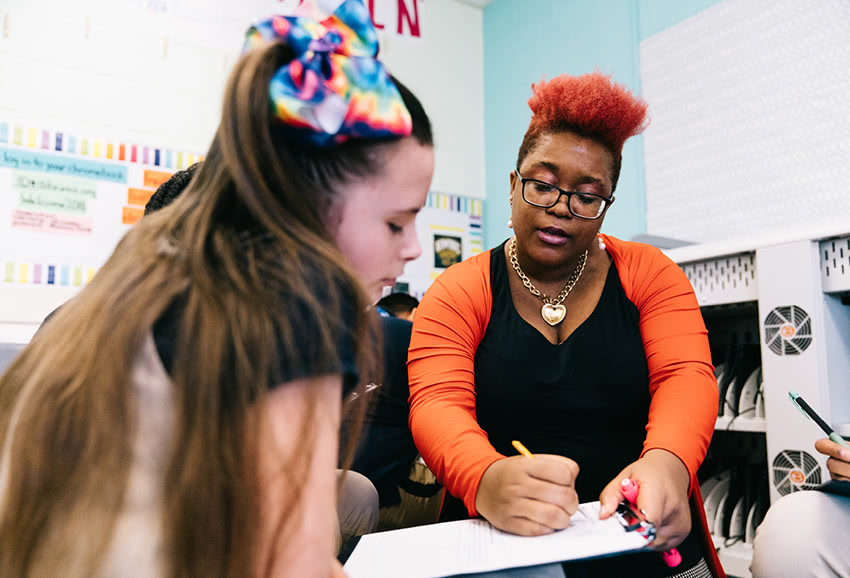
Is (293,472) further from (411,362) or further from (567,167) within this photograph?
(567,167)

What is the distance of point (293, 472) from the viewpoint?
1.42ft

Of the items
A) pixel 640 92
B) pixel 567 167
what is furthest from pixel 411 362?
pixel 640 92

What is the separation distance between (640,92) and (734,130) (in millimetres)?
Result: 437

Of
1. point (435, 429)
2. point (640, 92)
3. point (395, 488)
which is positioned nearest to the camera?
point (435, 429)

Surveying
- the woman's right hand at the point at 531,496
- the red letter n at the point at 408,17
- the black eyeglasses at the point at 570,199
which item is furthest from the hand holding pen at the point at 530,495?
the red letter n at the point at 408,17

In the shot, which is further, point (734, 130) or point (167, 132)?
point (167, 132)

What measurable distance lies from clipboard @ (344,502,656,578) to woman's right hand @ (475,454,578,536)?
0.04 feet

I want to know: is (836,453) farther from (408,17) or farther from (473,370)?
(408,17)

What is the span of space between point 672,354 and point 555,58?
201cm

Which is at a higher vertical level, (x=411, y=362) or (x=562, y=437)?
(x=411, y=362)

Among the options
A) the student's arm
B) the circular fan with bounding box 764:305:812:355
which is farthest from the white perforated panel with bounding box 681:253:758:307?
the student's arm

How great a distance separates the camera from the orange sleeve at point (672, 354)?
909 millimetres

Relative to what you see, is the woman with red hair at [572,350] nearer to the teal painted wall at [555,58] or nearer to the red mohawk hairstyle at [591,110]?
the red mohawk hairstyle at [591,110]

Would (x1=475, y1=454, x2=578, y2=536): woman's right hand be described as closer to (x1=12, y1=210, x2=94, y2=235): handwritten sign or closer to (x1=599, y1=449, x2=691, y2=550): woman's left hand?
(x1=599, y1=449, x2=691, y2=550): woman's left hand
